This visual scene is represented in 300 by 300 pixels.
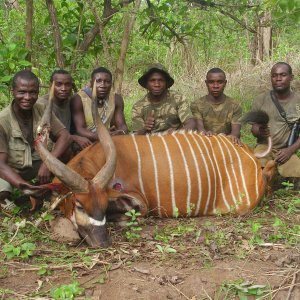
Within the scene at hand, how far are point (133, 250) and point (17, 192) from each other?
61.9 inches

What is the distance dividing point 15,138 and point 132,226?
4.25 feet

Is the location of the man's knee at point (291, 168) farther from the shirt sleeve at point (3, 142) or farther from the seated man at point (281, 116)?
the shirt sleeve at point (3, 142)

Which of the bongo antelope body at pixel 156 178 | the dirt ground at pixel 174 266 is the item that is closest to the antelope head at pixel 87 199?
the bongo antelope body at pixel 156 178

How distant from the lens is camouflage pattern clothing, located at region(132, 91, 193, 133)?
549 centimetres

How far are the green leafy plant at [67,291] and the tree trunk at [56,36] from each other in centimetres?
344

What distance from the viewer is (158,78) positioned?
5410 mm

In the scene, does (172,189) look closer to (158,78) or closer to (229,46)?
(158,78)

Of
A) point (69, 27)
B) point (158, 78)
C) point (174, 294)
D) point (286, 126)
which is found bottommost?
point (174, 294)

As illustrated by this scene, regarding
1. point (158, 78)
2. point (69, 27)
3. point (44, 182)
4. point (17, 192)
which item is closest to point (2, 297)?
point (44, 182)

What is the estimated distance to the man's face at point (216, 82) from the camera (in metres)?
5.36

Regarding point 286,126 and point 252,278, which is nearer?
point 252,278

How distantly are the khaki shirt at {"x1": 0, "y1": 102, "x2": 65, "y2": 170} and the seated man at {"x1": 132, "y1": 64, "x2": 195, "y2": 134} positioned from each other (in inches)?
55.6

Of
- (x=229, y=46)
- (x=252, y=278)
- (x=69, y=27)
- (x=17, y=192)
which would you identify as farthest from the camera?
(x=229, y=46)

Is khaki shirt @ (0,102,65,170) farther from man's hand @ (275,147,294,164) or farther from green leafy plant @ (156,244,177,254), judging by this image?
man's hand @ (275,147,294,164)
